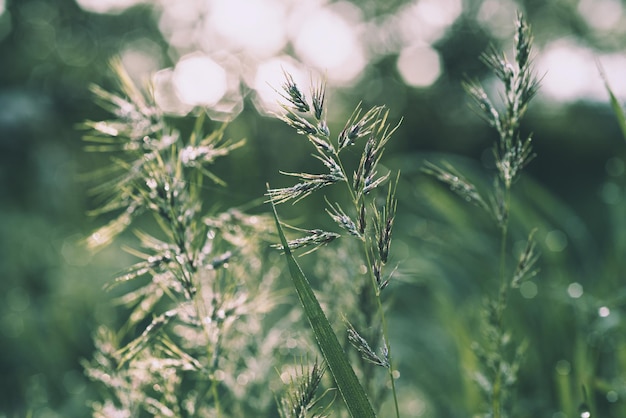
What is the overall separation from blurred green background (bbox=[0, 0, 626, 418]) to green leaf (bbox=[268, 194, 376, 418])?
0.60 feet

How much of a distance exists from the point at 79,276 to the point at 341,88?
12.9m

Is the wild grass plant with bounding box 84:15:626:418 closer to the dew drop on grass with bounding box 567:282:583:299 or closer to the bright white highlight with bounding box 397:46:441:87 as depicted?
the dew drop on grass with bounding box 567:282:583:299

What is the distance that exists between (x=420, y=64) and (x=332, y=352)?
2099cm

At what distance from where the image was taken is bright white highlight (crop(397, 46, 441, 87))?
2027 centimetres

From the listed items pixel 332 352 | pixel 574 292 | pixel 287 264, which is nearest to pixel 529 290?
pixel 574 292

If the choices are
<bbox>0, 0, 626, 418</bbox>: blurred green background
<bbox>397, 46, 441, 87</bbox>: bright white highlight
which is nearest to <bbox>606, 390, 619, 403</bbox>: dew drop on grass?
<bbox>0, 0, 626, 418</bbox>: blurred green background

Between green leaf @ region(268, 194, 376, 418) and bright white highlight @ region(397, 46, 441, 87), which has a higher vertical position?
green leaf @ region(268, 194, 376, 418)

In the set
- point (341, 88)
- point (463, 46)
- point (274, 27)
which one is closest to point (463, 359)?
point (274, 27)

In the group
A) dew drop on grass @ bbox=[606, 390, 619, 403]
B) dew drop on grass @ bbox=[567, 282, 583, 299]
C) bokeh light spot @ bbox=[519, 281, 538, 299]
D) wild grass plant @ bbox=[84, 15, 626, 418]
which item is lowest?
bokeh light spot @ bbox=[519, 281, 538, 299]

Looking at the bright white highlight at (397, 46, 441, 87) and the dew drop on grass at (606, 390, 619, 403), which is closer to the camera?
the dew drop on grass at (606, 390, 619, 403)

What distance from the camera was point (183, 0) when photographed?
15.7 meters

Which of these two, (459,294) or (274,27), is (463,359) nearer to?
(459,294)

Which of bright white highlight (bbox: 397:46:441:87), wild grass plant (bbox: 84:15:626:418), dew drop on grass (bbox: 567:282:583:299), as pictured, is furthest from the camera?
bright white highlight (bbox: 397:46:441:87)

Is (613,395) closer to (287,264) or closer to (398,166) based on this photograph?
(287,264)
